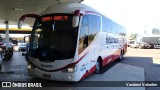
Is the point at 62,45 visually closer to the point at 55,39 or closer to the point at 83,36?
the point at 55,39

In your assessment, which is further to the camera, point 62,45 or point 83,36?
point 83,36

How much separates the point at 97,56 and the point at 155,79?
9.24 feet

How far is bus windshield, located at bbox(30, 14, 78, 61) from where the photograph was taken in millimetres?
9031

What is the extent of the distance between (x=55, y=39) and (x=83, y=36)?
1.14 metres

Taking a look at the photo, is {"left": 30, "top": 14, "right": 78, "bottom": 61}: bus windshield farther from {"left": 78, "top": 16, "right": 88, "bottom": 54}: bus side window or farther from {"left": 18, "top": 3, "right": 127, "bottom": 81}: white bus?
{"left": 78, "top": 16, "right": 88, "bottom": 54}: bus side window

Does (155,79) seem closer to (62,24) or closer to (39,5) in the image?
(62,24)

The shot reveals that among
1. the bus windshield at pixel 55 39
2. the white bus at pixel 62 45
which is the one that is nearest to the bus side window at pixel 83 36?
the white bus at pixel 62 45

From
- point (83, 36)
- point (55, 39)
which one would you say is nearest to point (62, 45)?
point (55, 39)

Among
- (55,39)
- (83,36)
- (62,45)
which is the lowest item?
(62,45)

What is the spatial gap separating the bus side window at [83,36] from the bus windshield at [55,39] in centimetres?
30

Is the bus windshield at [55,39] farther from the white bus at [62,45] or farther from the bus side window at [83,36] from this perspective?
the bus side window at [83,36]

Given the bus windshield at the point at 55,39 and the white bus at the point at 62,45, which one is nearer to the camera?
the white bus at the point at 62,45

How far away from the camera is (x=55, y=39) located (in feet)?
30.2

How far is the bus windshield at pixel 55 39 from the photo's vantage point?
29.6 feet
